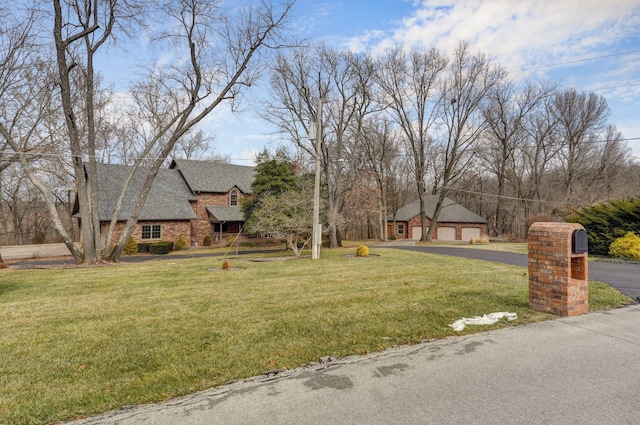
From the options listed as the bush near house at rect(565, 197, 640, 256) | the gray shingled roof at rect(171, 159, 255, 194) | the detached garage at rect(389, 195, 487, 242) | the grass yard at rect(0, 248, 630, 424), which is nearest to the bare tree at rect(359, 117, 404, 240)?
the detached garage at rect(389, 195, 487, 242)

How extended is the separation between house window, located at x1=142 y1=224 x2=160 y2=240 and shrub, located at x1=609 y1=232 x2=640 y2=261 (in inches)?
1052

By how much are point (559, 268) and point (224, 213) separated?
27022 mm

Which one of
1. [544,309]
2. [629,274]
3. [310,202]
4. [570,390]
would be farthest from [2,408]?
[310,202]

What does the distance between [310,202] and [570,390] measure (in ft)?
51.0

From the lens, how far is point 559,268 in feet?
16.2

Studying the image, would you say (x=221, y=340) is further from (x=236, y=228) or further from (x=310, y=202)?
(x=236, y=228)

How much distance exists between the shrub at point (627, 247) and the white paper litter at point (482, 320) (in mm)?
11407

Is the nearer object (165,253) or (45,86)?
(45,86)

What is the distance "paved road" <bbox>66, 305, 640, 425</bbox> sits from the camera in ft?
8.23

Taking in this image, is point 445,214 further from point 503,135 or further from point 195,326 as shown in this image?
point 195,326

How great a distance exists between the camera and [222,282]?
8.13 metres

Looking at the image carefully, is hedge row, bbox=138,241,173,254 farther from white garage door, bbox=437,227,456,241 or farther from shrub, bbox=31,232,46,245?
white garage door, bbox=437,227,456,241

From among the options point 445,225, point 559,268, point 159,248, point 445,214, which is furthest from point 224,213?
point 559,268

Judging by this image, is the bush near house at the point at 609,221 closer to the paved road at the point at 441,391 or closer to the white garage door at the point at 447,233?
the paved road at the point at 441,391
